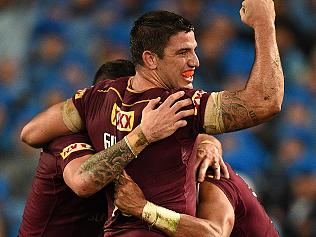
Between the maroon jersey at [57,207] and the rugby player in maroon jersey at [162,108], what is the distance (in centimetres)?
35

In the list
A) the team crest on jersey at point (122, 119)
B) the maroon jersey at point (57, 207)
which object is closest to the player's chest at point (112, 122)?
the team crest on jersey at point (122, 119)

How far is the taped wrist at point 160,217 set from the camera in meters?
3.85

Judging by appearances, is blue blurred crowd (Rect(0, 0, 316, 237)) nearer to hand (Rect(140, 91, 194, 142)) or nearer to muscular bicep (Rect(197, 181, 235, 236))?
muscular bicep (Rect(197, 181, 235, 236))

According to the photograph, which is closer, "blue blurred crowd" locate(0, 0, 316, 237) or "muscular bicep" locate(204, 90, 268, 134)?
"muscular bicep" locate(204, 90, 268, 134)

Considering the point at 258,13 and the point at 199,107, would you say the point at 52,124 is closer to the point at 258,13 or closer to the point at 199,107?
the point at 199,107

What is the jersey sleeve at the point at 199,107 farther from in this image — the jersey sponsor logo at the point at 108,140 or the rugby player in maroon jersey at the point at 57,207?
the rugby player in maroon jersey at the point at 57,207

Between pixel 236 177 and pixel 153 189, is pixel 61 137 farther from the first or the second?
pixel 236 177

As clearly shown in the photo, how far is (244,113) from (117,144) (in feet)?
1.91

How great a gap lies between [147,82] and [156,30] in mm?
242

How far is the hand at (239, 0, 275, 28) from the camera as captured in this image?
3.76 meters

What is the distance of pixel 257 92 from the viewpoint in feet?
12.1

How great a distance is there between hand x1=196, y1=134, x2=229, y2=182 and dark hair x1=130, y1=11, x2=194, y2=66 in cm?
59

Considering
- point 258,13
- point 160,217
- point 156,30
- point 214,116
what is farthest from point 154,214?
point 258,13

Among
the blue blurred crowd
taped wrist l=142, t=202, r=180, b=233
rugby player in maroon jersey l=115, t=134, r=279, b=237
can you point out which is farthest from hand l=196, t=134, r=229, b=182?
the blue blurred crowd
